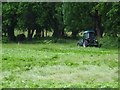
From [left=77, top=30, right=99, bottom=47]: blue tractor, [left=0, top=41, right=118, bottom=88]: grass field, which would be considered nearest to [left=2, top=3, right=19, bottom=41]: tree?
[left=77, top=30, right=99, bottom=47]: blue tractor

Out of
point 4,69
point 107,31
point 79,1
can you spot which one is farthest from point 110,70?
point 79,1

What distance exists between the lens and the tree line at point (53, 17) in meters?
52.0

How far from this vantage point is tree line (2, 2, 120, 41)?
52.0 metres

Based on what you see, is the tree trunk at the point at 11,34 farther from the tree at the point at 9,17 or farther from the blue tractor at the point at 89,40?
the blue tractor at the point at 89,40

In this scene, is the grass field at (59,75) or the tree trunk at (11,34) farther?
the tree trunk at (11,34)

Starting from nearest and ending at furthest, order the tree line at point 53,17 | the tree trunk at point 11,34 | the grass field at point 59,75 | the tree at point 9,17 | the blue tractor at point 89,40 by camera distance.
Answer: the grass field at point 59,75
the blue tractor at point 89,40
the tree line at point 53,17
the tree at point 9,17
the tree trunk at point 11,34

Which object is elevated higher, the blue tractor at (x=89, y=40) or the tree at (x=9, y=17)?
the tree at (x=9, y=17)

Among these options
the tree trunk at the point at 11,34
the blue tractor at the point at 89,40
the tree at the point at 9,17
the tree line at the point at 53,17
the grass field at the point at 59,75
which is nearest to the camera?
the grass field at the point at 59,75

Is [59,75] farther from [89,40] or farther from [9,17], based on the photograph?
[9,17]

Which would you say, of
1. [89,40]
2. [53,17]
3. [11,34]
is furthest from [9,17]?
[89,40]

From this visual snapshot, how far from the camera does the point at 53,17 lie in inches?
2579

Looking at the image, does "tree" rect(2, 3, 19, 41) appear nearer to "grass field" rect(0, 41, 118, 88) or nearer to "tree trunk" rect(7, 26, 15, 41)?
"tree trunk" rect(7, 26, 15, 41)

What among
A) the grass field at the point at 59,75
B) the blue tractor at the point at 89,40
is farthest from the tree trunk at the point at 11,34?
the grass field at the point at 59,75

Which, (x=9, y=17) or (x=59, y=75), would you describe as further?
(x=9, y=17)
